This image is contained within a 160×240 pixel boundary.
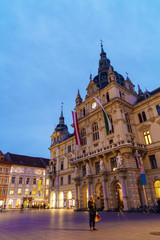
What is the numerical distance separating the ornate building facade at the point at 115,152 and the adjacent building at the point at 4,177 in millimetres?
19792

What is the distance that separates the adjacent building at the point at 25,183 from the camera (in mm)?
55000

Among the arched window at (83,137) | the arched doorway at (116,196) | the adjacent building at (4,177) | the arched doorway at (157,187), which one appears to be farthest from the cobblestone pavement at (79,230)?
the adjacent building at (4,177)

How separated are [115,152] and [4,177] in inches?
1672

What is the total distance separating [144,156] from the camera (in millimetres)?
30844

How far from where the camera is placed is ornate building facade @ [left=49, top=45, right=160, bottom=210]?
91.5 ft

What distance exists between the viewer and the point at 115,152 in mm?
29703

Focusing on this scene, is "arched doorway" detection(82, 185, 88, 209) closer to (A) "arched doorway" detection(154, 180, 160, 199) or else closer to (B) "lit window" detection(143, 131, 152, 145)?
(A) "arched doorway" detection(154, 180, 160, 199)

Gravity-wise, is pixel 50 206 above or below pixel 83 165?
below

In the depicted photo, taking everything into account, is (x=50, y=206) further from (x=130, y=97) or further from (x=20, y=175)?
(x=130, y=97)

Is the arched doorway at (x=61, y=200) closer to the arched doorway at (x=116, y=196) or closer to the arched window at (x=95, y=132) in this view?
the arched doorway at (x=116, y=196)

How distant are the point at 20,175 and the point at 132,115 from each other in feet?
145

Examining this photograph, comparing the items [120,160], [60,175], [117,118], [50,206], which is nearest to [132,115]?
[117,118]

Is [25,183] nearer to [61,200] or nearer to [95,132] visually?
[61,200]

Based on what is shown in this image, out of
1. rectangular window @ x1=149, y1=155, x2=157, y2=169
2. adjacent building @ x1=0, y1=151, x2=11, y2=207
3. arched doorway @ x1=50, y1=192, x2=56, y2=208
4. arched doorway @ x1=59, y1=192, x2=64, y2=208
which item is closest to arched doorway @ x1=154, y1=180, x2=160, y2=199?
rectangular window @ x1=149, y1=155, x2=157, y2=169
